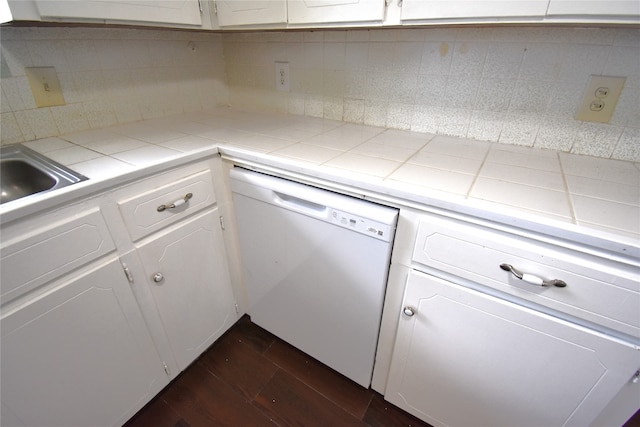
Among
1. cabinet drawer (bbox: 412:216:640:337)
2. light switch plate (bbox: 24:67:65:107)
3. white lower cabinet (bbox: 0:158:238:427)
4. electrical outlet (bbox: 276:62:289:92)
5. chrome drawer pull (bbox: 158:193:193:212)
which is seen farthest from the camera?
electrical outlet (bbox: 276:62:289:92)

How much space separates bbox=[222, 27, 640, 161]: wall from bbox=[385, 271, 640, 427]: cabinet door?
66 centimetres

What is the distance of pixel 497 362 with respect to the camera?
2.57ft

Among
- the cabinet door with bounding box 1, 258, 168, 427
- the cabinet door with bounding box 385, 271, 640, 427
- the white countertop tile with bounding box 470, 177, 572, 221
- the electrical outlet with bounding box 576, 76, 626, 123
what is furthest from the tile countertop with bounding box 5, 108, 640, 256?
the cabinet door with bounding box 1, 258, 168, 427

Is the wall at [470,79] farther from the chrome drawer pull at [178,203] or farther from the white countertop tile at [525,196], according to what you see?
the chrome drawer pull at [178,203]

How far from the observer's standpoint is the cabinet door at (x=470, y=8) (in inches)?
27.9

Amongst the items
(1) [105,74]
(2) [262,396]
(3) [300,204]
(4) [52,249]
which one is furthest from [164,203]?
(2) [262,396]

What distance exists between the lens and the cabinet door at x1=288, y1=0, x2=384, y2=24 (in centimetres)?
88

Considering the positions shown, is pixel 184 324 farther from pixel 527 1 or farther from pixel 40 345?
pixel 527 1

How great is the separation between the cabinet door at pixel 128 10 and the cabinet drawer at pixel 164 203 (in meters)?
0.52

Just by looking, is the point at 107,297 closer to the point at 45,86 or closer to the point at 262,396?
the point at 262,396

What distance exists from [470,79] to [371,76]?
0.38m

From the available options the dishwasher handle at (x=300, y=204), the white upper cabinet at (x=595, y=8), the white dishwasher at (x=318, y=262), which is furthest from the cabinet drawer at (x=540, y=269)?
the white upper cabinet at (x=595, y=8)

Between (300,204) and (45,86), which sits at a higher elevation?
(45,86)

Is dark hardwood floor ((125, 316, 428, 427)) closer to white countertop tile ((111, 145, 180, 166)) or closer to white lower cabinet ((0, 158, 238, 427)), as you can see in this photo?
white lower cabinet ((0, 158, 238, 427))
